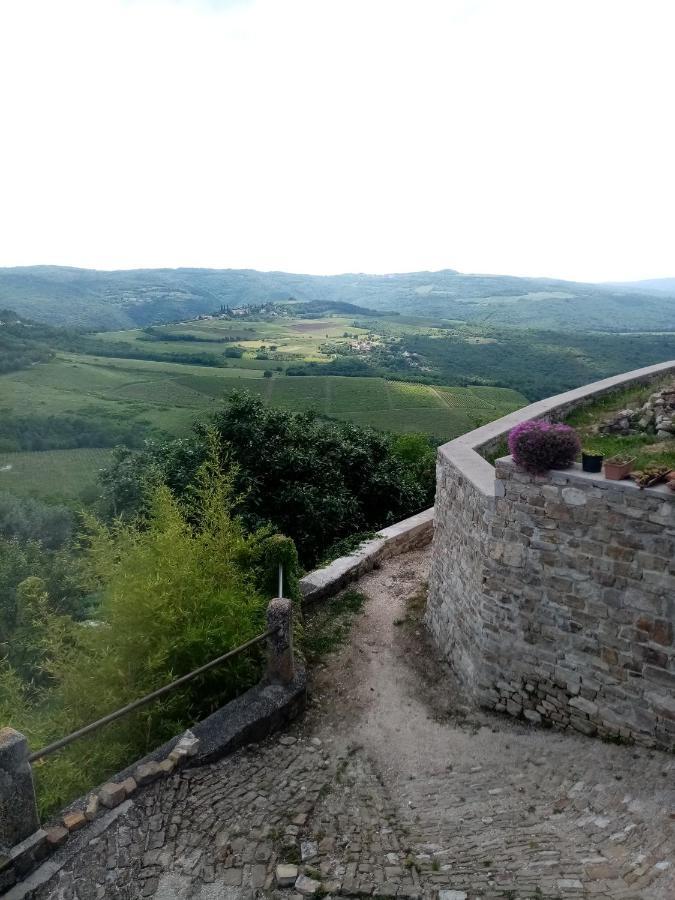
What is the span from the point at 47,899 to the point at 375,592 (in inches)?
261

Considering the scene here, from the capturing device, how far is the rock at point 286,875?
14.3ft

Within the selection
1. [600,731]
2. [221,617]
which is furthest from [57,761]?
[600,731]

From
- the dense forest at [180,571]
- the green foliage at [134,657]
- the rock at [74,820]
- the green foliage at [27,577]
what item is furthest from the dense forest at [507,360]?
the rock at [74,820]

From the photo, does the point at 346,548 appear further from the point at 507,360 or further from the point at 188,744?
the point at 507,360

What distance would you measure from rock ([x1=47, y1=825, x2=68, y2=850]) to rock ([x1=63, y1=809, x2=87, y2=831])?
43 mm

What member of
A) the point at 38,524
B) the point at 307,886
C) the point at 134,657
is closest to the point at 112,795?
the point at 134,657

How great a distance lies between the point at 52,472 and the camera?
3731cm

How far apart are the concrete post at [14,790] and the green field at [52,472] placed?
1128 inches

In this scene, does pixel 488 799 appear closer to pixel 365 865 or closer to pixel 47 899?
pixel 365 865

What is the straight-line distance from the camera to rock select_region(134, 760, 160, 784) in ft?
17.3

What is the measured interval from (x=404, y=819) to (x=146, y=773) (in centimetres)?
245

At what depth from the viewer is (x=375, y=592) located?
400 inches

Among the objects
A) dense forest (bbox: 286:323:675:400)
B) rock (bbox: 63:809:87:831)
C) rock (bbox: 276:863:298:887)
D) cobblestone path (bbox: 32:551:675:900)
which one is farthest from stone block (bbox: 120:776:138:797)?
dense forest (bbox: 286:323:675:400)

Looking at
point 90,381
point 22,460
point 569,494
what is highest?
point 569,494
